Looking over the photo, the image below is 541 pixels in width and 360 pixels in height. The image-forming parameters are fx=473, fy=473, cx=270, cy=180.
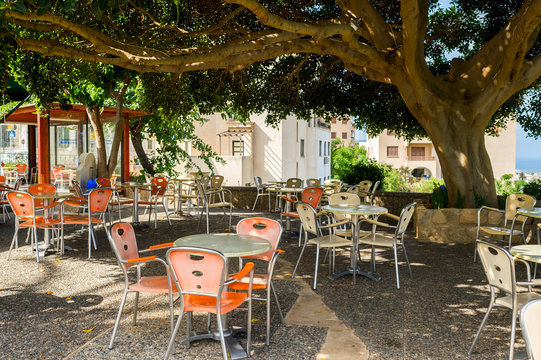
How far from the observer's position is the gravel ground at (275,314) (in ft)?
12.1

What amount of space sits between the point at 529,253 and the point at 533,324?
1853 millimetres

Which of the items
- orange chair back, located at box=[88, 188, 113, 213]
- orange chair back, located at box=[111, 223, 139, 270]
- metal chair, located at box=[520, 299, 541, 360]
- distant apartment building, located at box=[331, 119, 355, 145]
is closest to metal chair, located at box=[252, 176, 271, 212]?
orange chair back, located at box=[88, 188, 113, 213]

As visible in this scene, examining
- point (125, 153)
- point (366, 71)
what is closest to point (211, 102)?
point (366, 71)

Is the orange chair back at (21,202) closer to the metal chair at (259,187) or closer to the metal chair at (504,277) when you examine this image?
the metal chair at (504,277)

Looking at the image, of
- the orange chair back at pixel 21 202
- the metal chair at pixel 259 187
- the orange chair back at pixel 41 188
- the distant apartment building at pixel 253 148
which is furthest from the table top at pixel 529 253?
the distant apartment building at pixel 253 148

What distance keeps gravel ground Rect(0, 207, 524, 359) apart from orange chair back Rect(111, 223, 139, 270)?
25.5 inches

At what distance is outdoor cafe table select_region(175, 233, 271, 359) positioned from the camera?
365cm

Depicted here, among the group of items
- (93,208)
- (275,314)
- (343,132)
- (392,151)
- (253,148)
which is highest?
(343,132)

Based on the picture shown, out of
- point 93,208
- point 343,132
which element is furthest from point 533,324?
point 343,132

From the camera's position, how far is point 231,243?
13.1ft

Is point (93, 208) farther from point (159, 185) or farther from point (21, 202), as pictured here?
point (159, 185)

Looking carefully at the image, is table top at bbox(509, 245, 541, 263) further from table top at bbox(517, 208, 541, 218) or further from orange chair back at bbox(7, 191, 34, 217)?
orange chair back at bbox(7, 191, 34, 217)

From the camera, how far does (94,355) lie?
3547mm

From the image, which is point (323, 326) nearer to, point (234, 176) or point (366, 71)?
point (366, 71)
